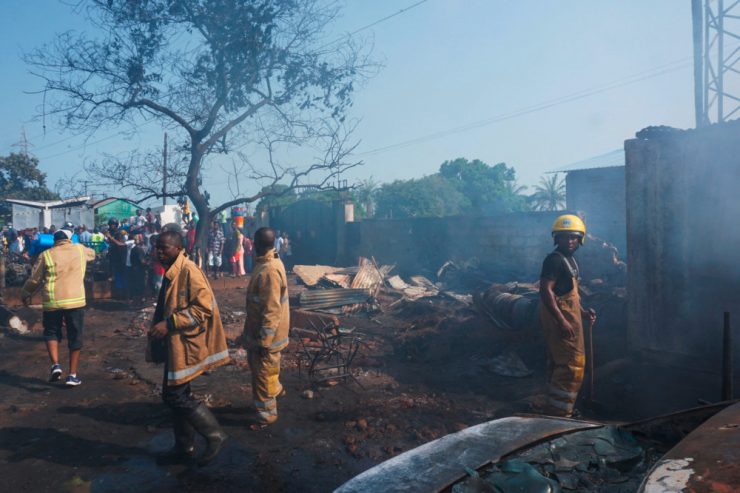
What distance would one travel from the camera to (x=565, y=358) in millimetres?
4277

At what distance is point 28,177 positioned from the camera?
36344mm

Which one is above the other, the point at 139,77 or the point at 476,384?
the point at 139,77

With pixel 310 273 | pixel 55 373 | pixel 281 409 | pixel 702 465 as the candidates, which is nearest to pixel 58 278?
pixel 55 373

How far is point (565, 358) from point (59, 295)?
5.57 meters

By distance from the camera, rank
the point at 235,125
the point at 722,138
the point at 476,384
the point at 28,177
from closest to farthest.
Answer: the point at 722,138 < the point at 476,384 < the point at 235,125 < the point at 28,177

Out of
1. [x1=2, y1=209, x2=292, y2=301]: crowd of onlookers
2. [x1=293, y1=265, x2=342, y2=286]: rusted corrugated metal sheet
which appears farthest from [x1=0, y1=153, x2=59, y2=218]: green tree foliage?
[x1=293, y1=265, x2=342, y2=286]: rusted corrugated metal sheet

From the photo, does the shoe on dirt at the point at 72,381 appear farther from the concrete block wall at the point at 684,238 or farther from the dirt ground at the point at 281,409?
the concrete block wall at the point at 684,238

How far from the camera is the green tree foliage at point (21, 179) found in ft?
116

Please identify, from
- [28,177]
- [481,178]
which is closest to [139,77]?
[28,177]

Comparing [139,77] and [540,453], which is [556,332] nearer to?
[540,453]

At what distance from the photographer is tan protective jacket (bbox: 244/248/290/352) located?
4.75 metres

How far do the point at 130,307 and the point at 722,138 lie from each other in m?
10.9

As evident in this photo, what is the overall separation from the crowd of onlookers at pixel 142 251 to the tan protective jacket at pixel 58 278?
74.4 inches

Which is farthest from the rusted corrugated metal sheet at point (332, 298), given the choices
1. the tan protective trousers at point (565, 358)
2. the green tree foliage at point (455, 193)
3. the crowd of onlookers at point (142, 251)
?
the green tree foliage at point (455, 193)
